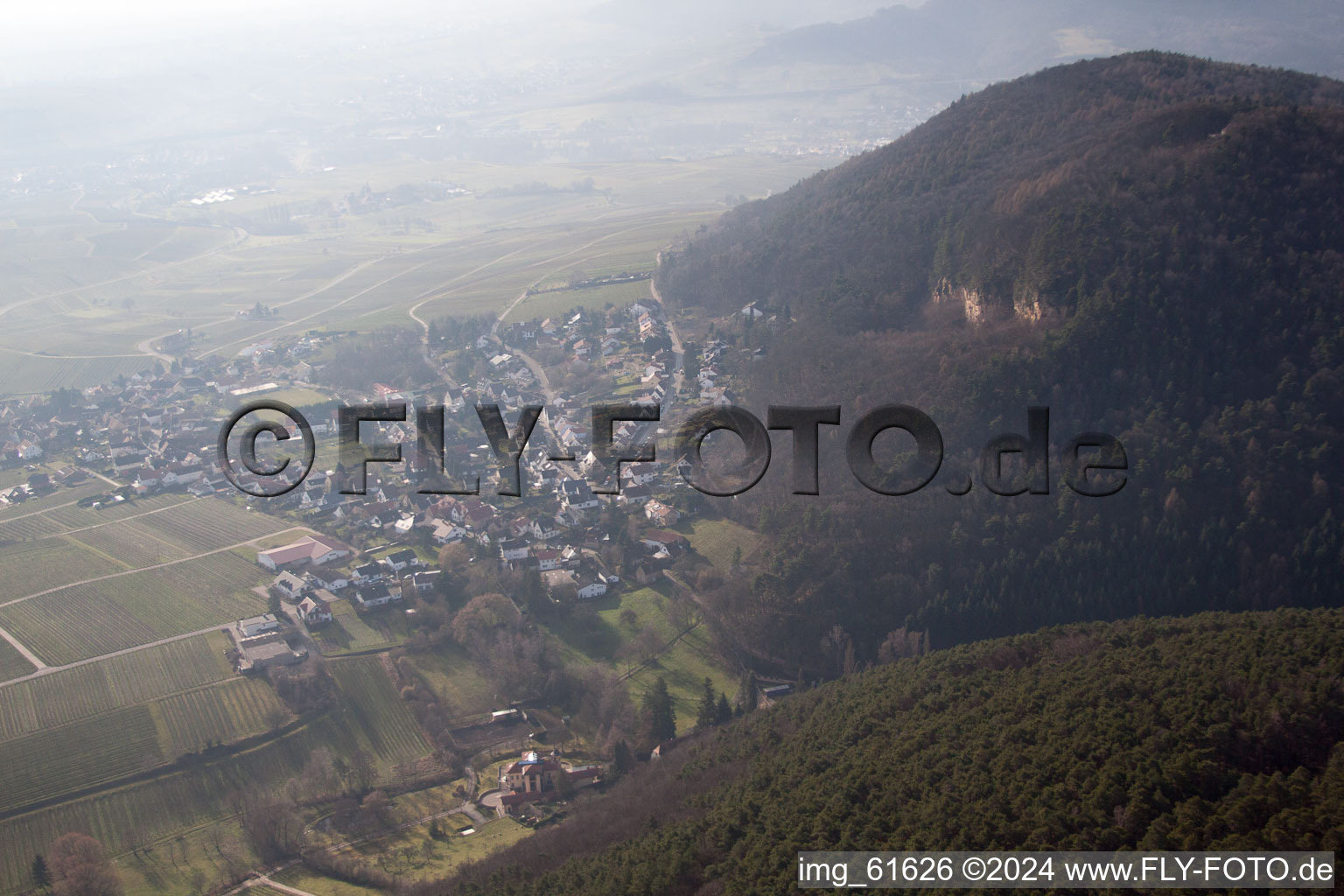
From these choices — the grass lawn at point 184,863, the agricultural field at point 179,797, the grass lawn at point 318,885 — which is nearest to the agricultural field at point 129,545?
the agricultural field at point 179,797

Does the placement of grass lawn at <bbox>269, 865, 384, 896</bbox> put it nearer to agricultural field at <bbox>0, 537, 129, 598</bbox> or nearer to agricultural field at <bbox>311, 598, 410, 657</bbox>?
agricultural field at <bbox>311, 598, 410, 657</bbox>

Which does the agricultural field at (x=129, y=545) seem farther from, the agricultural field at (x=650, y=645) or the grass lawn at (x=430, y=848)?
the grass lawn at (x=430, y=848)

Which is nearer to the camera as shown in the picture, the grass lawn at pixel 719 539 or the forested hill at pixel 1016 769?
the forested hill at pixel 1016 769

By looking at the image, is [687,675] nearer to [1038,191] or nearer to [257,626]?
[257,626]

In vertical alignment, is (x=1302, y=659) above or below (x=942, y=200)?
below

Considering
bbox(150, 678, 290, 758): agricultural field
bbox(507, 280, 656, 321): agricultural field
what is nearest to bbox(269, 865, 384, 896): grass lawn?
bbox(150, 678, 290, 758): agricultural field

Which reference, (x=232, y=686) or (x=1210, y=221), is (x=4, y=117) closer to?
(x=232, y=686)

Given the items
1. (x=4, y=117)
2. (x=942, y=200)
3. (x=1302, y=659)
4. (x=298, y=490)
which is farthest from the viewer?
(x=4, y=117)

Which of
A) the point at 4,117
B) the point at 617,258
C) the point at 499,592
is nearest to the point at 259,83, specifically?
the point at 4,117
